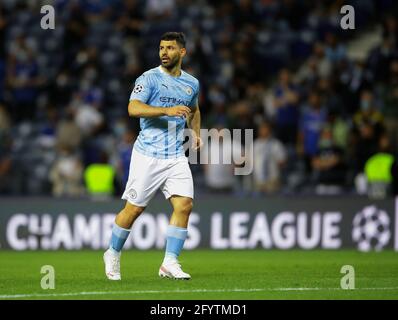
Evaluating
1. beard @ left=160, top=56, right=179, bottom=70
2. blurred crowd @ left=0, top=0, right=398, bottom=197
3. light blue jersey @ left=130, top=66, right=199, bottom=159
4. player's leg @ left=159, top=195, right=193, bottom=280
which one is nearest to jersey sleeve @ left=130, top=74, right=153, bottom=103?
light blue jersey @ left=130, top=66, right=199, bottom=159

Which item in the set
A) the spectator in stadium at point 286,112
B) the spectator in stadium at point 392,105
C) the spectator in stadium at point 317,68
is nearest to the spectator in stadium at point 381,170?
the spectator in stadium at point 392,105

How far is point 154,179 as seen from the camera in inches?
426

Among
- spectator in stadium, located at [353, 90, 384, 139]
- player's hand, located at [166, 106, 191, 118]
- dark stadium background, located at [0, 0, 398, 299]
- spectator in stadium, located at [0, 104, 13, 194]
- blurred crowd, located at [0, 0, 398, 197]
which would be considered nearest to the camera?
player's hand, located at [166, 106, 191, 118]

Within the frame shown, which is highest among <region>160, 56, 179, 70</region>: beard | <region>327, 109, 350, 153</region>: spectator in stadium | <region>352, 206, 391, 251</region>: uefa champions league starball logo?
<region>160, 56, 179, 70</region>: beard

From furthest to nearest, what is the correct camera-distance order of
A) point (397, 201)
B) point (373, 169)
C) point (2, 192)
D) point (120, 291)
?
1. point (2, 192)
2. point (373, 169)
3. point (397, 201)
4. point (120, 291)

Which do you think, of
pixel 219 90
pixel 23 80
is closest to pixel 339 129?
pixel 219 90

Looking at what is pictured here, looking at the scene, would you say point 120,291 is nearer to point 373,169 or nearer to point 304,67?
point 373,169

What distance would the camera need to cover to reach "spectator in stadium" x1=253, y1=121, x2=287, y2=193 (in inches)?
766

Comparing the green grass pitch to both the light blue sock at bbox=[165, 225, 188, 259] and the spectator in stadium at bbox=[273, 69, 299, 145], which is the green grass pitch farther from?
the spectator in stadium at bbox=[273, 69, 299, 145]

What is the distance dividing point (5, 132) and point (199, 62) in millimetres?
4504

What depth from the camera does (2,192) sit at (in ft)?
67.0

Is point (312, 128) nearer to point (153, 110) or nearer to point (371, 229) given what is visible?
point (371, 229)

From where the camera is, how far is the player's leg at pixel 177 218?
1072cm
